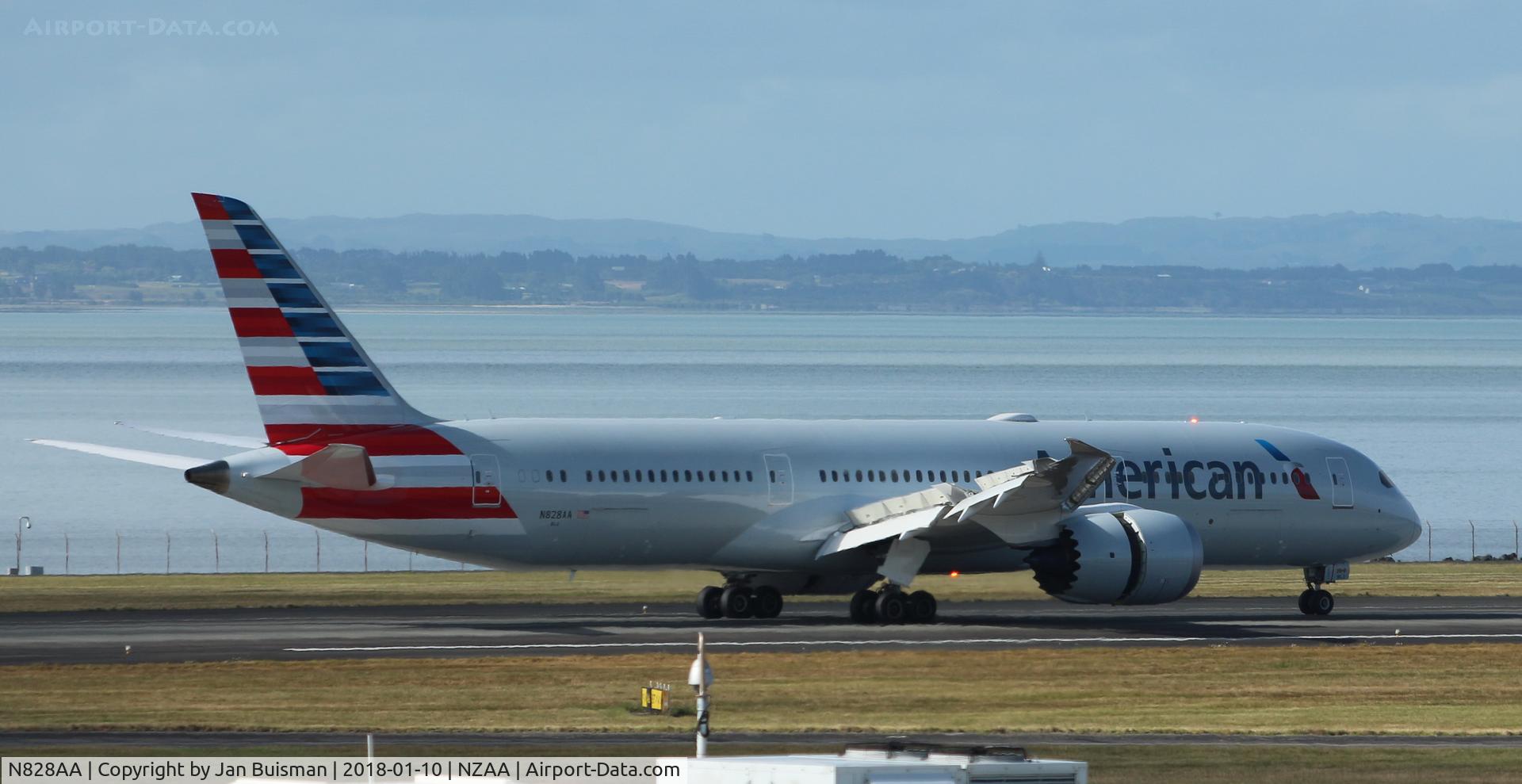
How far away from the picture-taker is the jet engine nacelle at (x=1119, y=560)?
138 ft

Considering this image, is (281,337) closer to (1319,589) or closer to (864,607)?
(864,607)

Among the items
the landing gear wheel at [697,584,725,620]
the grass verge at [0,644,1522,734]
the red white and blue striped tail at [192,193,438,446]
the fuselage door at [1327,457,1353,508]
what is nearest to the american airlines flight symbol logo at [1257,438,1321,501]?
the fuselage door at [1327,457,1353,508]

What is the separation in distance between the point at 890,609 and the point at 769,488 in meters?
3.31

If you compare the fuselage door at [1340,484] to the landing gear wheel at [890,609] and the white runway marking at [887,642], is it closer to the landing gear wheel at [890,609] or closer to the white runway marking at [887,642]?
the white runway marking at [887,642]

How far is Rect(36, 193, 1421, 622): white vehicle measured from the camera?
39.0 m

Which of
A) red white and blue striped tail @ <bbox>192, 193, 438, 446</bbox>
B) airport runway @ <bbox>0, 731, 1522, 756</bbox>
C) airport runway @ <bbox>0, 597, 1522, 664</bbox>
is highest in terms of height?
red white and blue striped tail @ <bbox>192, 193, 438, 446</bbox>

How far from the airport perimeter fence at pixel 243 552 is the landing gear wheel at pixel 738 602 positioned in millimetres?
22581

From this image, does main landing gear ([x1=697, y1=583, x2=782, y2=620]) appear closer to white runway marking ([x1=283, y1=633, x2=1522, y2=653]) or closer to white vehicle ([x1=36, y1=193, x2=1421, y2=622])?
white vehicle ([x1=36, y1=193, x2=1421, y2=622])

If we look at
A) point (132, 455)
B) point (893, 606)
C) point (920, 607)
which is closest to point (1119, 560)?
point (920, 607)

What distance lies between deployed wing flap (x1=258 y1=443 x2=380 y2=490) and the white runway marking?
3010 millimetres

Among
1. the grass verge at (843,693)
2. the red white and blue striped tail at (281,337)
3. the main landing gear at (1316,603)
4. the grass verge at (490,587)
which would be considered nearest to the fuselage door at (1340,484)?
the main landing gear at (1316,603)

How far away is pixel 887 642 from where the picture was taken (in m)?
38.7

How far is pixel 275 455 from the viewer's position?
38.3 meters

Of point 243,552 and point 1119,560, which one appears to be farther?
point 243,552
